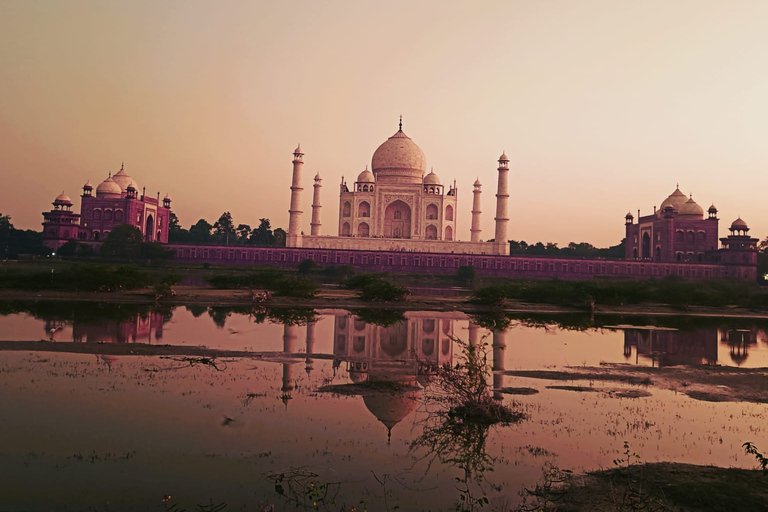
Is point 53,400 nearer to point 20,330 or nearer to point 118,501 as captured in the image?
point 118,501

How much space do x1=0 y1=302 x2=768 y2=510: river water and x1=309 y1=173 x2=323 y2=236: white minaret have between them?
3231 cm

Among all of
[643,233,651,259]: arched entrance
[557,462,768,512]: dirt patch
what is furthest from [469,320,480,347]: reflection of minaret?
[643,233,651,259]: arched entrance

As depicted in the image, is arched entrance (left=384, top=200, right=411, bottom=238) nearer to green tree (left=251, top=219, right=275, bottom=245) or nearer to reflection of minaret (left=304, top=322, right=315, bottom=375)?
green tree (left=251, top=219, right=275, bottom=245)

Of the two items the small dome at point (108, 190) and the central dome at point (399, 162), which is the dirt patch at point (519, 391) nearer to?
the central dome at point (399, 162)

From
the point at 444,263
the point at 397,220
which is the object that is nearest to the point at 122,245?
the point at 397,220

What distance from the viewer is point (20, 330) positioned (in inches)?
478

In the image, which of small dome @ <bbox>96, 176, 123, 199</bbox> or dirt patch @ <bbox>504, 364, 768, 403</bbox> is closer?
dirt patch @ <bbox>504, 364, 768, 403</bbox>

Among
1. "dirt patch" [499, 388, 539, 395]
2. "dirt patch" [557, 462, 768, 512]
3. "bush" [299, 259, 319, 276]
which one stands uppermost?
"bush" [299, 259, 319, 276]

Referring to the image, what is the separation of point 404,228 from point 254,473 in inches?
1657

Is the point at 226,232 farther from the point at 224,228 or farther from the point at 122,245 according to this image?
the point at 122,245

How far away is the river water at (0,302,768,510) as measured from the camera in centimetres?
480

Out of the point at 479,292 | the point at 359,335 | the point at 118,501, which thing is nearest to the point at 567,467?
the point at 118,501

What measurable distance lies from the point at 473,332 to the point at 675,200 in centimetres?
3793

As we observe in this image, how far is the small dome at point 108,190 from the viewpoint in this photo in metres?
46.6
